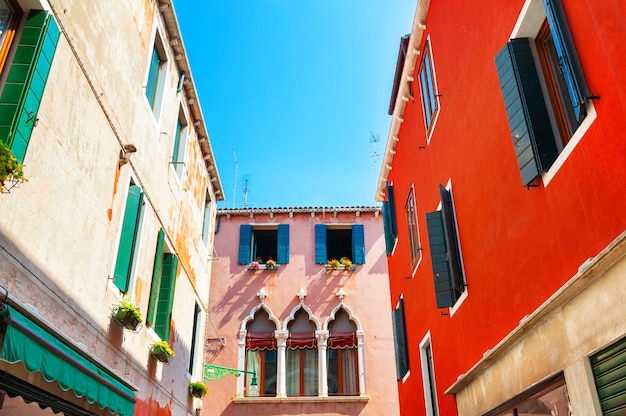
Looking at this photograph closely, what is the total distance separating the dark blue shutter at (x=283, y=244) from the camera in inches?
653

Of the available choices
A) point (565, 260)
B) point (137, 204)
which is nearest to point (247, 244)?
point (137, 204)

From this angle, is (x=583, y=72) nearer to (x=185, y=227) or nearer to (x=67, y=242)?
(x=67, y=242)

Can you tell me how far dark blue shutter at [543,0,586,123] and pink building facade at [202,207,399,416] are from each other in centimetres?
1198

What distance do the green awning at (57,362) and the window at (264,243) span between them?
9.91m

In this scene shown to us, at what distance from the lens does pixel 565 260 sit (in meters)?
4.28

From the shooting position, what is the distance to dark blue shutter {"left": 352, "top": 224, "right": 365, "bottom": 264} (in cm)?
1664

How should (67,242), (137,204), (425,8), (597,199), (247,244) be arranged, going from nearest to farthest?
(597,199), (67,242), (137,204), (425,8), (247,244)

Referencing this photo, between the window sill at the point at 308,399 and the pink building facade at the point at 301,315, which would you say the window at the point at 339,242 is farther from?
the window sill at the point at 308,399

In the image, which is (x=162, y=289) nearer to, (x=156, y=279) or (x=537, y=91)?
(x=156, y=279)

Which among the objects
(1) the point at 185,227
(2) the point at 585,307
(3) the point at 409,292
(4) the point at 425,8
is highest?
(4) the point at 425,8

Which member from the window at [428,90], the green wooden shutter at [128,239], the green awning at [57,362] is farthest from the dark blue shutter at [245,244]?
the green awning at [57,362]

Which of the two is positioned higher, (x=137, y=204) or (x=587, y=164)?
(x=137, y=204)

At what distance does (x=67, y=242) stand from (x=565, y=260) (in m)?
4.75

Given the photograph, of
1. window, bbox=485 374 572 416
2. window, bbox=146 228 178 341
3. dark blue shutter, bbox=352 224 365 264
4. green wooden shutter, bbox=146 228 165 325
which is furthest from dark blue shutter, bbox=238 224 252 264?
window, bbox=485 374 572 416
